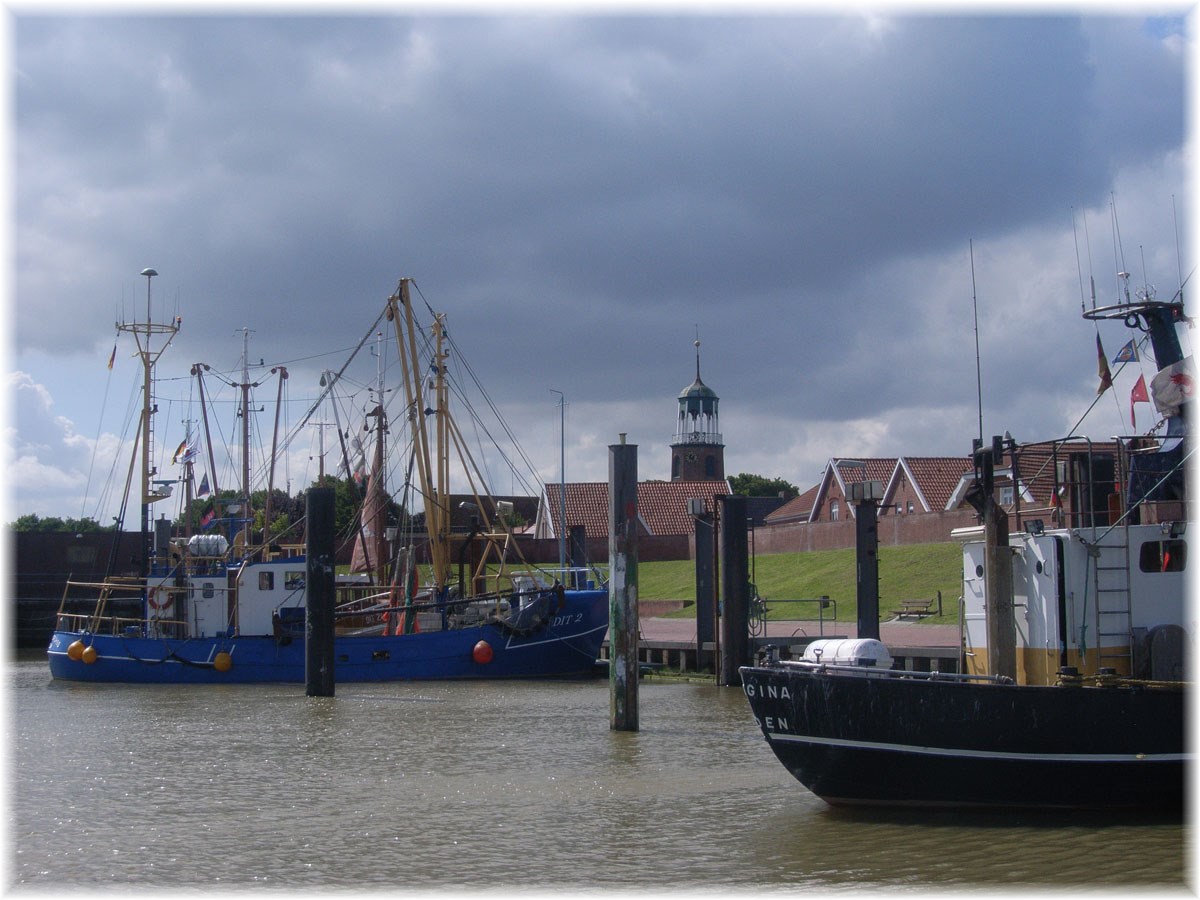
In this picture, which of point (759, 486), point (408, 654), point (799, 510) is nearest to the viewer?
point (408, 654)

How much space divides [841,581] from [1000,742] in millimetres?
35532

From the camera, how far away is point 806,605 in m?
46.7

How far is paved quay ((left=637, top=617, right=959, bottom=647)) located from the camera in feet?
104

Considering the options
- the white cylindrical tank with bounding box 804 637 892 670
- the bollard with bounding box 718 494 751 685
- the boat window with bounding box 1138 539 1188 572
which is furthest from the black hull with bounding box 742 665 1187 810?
the bollard with bounding box 718 494 751 685

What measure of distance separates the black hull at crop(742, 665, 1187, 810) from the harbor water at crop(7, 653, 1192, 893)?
31cm

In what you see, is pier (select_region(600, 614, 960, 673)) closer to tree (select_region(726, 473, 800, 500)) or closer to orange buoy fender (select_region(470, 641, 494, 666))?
orange buoy fender (select_region(470, 641, 494, 666))

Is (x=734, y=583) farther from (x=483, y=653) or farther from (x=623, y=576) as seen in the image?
(x=483, y=653)

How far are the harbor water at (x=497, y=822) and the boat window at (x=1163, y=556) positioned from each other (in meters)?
2.96

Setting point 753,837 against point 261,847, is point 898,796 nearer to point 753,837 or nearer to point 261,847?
point 753,837

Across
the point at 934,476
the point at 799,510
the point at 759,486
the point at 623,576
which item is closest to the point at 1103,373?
the point at 623,576

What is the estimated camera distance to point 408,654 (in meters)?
37.8

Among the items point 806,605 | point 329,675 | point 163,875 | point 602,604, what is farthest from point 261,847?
point 806,605

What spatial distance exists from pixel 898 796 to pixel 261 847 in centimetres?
689

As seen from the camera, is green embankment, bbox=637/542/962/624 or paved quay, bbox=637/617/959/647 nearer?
paved quay, bbox=637/617/959/647
